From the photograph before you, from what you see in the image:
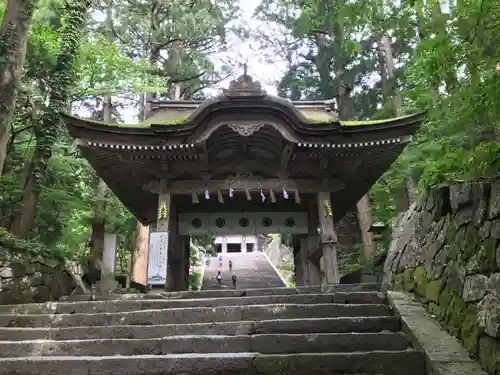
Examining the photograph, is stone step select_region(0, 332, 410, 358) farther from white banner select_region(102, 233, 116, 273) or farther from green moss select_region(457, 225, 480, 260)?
white banner select_region(102, 233, 116, 273)

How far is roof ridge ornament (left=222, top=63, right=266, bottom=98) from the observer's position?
7.98 meters

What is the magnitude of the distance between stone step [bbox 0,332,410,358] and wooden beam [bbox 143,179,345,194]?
4.78m

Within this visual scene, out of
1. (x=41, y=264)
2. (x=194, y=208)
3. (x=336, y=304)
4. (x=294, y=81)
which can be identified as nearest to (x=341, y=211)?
(x=194, y=208)

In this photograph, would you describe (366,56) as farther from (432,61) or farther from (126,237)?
(432,61)

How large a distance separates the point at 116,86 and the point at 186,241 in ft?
15.6

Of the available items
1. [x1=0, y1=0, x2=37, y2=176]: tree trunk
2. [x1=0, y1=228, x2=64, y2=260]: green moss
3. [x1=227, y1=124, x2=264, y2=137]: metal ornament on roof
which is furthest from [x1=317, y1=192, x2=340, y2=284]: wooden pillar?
[x1=0, y1=0, x2=37, y2=176]: tree trunk

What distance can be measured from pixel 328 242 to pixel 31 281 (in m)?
5.40

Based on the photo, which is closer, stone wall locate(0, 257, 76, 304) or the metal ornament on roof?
stone wall locate(0, 257, 76, 304)

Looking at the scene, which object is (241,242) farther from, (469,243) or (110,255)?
(469,243)

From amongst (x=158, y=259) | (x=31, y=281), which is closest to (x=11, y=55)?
Answer: (x=31, y=281)

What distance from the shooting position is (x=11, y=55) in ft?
23.5

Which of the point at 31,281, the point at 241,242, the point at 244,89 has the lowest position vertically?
the point at 31,281

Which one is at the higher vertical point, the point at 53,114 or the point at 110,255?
the point at 53,114

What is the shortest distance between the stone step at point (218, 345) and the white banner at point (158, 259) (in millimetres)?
3454
